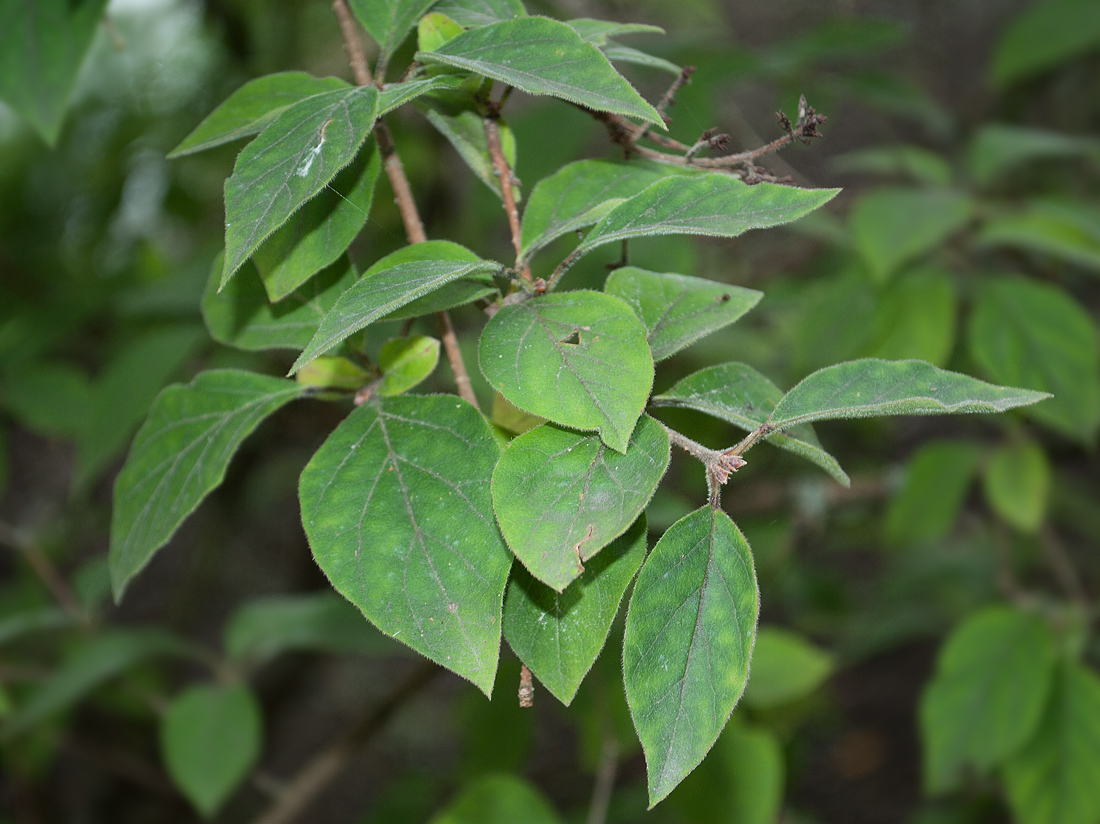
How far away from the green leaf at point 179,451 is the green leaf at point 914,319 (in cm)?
84

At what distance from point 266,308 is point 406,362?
107mm

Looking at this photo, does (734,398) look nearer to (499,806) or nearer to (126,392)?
(499,806)

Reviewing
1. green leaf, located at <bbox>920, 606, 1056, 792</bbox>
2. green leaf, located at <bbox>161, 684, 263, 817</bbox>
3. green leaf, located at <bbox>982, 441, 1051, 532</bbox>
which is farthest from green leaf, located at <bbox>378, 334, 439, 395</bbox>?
green leaf, located at <bbox>982, 441, 1051, 532</bbox>

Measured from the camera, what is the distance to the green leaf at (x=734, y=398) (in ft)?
1.46

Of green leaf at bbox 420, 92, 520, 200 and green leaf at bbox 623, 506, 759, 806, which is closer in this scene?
green leaf at bbox 623, 506, 759, 806

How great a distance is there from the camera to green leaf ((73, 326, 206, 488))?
1072mm

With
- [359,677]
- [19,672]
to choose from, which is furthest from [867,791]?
[19,672]

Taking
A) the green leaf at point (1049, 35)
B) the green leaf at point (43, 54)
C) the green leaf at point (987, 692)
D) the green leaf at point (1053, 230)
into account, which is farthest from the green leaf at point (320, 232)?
the green leaf at point (1049, 35)

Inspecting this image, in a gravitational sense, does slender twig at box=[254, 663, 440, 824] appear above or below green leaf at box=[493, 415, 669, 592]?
below

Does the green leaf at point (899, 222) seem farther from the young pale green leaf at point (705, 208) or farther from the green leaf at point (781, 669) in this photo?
the young pale green leaf at point (705, 208)

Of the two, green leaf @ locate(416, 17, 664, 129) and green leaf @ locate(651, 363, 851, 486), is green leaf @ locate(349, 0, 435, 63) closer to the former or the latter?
green leaf @ locate(416, 17, 664, 129)

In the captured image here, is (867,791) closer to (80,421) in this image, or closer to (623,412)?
(80,421)

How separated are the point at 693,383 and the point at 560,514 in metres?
0.13

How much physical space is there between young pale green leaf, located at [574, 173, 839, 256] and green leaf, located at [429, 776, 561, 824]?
0.62 metres
